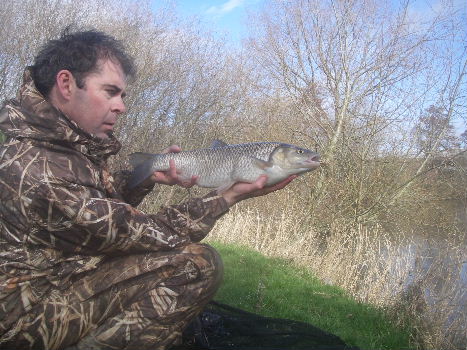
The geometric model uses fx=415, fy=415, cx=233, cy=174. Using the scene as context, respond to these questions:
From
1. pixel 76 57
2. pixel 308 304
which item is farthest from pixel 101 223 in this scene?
pixel 308 304

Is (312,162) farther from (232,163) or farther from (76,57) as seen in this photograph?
(76,57)

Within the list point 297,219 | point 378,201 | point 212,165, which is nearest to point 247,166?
point 212,165

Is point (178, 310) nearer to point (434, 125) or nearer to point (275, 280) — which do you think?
point (275, 280)

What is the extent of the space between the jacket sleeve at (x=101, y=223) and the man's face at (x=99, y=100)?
1.44 ft

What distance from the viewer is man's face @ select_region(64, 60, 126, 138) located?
2.33 m

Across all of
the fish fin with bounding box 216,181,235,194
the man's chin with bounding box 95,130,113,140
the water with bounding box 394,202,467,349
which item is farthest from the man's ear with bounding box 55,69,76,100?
the water with bounding box 394,202,467,349

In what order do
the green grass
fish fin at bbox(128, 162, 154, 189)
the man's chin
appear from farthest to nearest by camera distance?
the green grass → fish fin at bbox(128, 162, 154, 189) → the man's chin

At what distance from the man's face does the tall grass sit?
3533 millimetres

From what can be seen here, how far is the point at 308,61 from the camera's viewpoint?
11.7 m

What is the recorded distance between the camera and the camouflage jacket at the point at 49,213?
6.49ft

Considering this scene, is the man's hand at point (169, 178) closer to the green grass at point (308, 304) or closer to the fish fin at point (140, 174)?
the fish fin at point (140, 174)

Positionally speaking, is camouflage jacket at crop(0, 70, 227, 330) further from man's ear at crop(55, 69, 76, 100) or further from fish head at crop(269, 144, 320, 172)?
fish head at crop(269, 144, 320, 172)

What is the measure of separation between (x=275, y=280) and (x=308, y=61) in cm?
807

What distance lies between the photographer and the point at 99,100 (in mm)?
2367
